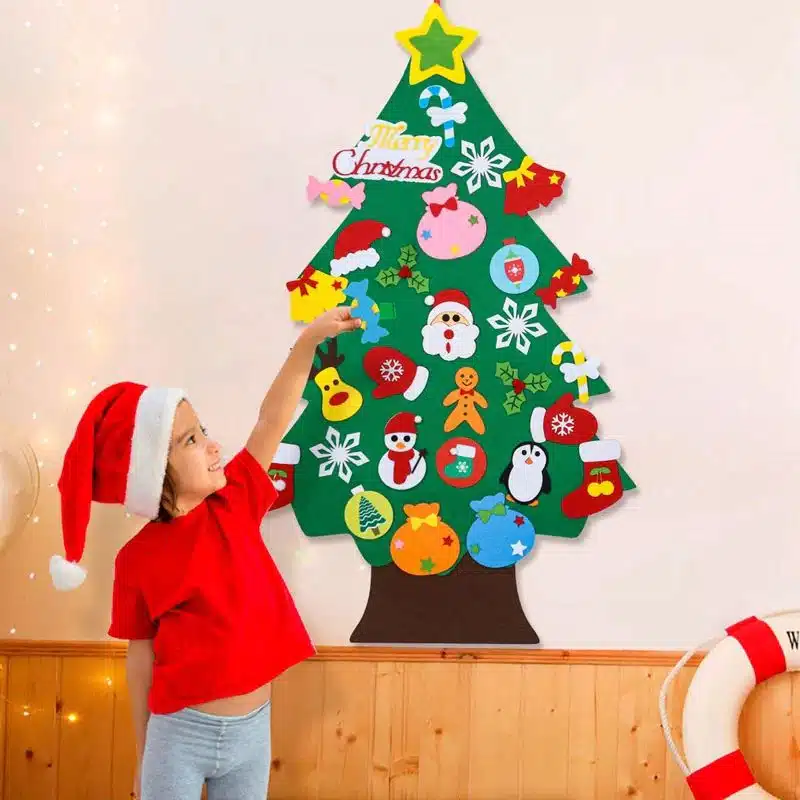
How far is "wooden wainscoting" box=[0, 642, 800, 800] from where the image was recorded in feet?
5.93

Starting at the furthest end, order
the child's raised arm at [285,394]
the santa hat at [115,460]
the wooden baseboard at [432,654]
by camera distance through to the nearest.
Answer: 1. the wooden baseboard at [432,654]
2. the child's raised arm at [285,394]
3. the santa hat at [115,460]

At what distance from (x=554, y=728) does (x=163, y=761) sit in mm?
849

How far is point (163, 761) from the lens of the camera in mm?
1421

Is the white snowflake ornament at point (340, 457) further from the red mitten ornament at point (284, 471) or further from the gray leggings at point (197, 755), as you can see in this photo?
the gray leggings at point (197, 755)

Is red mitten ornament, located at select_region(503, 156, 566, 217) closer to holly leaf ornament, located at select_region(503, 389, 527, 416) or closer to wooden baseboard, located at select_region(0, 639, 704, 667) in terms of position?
holly leaf ornament, located at select_region(503, 389, 527, 416)

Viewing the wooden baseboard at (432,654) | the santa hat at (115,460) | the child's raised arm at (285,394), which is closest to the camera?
the santa hat at (115,460)

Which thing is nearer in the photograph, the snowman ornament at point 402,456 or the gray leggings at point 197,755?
the gray leggings at point 197,755

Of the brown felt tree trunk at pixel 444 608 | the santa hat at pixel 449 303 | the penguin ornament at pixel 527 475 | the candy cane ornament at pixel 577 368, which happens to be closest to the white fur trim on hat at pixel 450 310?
the santa hat at pixel 449 303

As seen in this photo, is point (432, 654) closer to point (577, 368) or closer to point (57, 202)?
point (577, 368)

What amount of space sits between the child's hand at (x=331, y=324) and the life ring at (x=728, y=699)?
1.01 m

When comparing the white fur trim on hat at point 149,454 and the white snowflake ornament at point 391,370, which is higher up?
the white snowflake ornament at point 391,370

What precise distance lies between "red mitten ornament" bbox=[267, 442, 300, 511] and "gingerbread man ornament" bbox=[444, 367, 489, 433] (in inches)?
13.4

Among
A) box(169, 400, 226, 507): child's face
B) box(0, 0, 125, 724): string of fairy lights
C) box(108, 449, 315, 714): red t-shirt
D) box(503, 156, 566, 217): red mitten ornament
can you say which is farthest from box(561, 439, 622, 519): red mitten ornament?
box(0, 0, 125, 724): string of fairy lights

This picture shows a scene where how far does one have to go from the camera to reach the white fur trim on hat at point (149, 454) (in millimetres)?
1414
